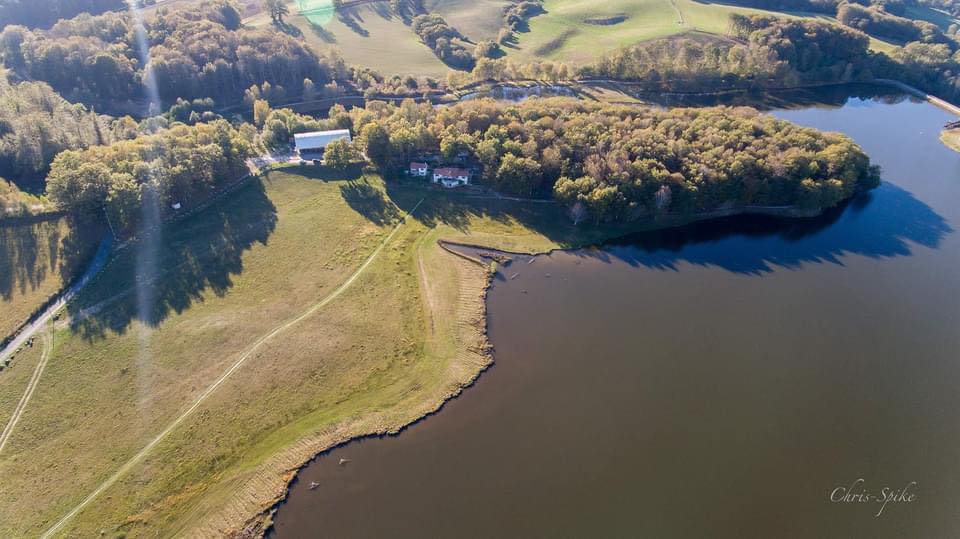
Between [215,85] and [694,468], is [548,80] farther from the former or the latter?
[694,468]

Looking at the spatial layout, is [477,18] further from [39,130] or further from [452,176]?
[39,130]

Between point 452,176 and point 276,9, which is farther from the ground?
point 276,9

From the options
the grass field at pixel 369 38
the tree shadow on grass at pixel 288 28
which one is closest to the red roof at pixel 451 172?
the grass field at pixel 369 38

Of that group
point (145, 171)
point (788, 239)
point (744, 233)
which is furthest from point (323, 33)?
point (788, 239)

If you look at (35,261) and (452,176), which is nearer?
(35,261)

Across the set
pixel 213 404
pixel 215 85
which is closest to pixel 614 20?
pixel 215 85

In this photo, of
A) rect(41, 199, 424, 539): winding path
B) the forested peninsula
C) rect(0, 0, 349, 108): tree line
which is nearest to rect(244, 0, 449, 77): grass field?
rect(0, 0, 349, 108): tree line
